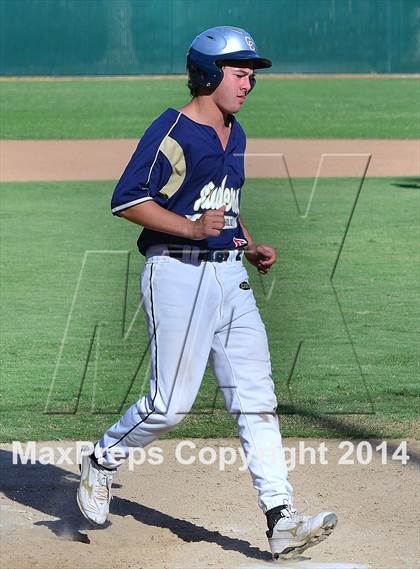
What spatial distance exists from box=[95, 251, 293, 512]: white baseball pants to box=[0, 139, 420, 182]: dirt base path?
12.7 meters

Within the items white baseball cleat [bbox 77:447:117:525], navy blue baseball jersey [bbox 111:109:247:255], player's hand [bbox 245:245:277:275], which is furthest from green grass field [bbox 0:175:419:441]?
navy blue baseball jersey [bbox 111:109:247:255]

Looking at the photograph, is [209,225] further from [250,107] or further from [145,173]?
[250,107]

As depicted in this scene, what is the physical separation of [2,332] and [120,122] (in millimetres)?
18019

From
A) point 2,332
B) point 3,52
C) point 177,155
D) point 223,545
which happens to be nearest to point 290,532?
point 223,545

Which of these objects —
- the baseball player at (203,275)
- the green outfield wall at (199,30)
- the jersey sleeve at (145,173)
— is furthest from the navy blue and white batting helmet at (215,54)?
the green outfield wall at (199,30)

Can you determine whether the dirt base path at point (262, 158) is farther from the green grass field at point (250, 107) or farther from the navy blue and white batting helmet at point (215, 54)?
the navy blue and white batting helmet at point (215, 54)

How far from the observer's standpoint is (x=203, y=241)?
14.5 ft

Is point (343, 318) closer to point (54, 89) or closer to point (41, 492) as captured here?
point (41, 492)

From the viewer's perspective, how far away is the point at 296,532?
4266 mm

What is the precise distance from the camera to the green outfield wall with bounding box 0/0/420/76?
4075 centimetres

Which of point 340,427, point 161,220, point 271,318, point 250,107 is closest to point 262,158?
point 250,107

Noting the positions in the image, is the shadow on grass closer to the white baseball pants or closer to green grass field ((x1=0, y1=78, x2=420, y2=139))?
the white baseball pants

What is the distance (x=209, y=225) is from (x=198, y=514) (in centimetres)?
137

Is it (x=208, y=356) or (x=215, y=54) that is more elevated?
(x=215, y=54)
